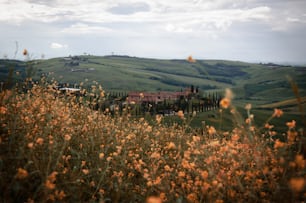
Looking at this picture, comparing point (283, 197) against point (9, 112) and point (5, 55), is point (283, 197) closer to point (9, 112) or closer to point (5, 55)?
point (9, 112)

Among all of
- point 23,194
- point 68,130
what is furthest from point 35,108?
point 23,194

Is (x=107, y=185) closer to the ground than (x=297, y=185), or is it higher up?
closer to the ground

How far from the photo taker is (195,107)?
77.1m

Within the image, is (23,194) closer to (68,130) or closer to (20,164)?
(20,164)

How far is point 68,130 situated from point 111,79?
182m

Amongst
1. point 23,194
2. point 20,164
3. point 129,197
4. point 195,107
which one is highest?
point 20,164

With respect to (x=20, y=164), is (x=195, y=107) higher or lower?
lower

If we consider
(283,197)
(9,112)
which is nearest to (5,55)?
(9,112)

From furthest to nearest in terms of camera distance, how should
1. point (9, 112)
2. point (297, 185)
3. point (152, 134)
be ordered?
point (152, 134) → point (9, 112) → point (297, 185)

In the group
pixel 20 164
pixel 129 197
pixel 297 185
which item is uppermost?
pixel 297 185

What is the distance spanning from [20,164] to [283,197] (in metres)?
3.55

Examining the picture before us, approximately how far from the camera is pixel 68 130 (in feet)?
18.4

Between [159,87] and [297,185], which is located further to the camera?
[159,87]

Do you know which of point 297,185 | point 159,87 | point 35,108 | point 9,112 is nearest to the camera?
point 297,185
